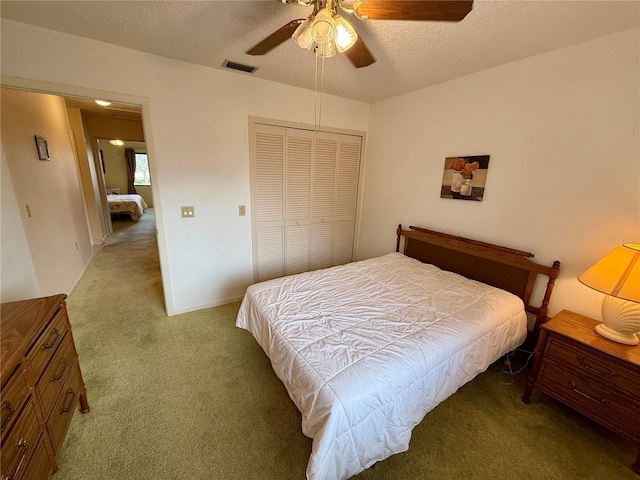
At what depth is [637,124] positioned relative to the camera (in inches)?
63.2

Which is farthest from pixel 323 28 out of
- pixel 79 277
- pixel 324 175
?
pixel 79 277

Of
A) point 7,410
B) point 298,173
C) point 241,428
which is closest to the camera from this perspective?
point 7,410

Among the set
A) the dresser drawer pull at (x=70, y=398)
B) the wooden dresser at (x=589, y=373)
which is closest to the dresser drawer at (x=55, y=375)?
the dresser drawer pull at (x=70, y=398)

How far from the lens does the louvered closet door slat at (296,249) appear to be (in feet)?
10.9

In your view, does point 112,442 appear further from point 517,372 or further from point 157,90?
point 517,372

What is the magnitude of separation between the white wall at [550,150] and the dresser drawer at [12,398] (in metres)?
3.13

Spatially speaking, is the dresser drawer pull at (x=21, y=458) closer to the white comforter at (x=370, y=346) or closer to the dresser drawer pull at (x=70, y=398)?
the dresser drawer pull at (x=70, y=398)

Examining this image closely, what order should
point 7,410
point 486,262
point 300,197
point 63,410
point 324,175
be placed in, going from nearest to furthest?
point 7,410
point 63,410
point 486,262
point 300,197
point 324,175

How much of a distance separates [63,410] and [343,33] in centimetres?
243

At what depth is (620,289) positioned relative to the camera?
141 cm

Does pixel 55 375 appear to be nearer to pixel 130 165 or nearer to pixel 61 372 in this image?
pixel 61 372

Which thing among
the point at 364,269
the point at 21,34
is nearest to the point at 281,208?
the point at 364,269

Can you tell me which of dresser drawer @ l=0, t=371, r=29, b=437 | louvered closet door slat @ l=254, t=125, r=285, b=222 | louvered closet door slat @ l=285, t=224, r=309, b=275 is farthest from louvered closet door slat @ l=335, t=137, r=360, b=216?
dresser drawer @ l=0, t=371, r=29, b=437

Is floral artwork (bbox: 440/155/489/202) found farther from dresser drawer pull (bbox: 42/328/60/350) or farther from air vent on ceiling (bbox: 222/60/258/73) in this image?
dresser drawer pull (bbox: 42/328/60/350)
